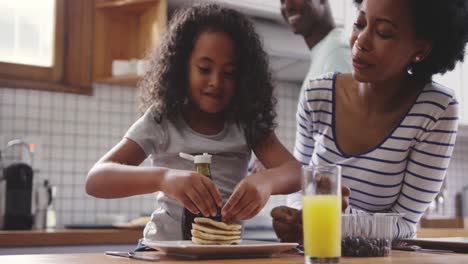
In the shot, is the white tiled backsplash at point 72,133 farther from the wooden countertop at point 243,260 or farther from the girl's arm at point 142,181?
the wooden countertop at point 243,260

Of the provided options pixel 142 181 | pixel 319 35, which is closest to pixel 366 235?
pixel 142 181

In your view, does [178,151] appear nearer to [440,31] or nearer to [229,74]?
[229,74]

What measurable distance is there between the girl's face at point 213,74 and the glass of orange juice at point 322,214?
0.49 m

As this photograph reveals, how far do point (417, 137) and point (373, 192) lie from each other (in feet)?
0.53

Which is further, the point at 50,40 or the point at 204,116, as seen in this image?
the point at 50,40

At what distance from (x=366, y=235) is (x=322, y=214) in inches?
8.0

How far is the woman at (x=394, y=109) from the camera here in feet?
5.03

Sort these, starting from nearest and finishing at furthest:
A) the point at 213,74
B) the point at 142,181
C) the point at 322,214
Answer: the point at 322,214 < the point at 142,181 < the point at 213,74

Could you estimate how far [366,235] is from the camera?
1.17 m

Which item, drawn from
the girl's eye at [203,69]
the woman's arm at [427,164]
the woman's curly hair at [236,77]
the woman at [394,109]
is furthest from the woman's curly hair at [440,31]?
the girl's eye at [203,69]

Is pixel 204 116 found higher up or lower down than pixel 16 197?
higher up

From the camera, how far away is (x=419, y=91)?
64.2 inches

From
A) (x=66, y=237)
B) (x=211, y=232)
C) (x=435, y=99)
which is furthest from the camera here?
(x=66, y=237)

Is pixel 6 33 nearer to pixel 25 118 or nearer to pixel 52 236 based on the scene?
pixel 25 118
